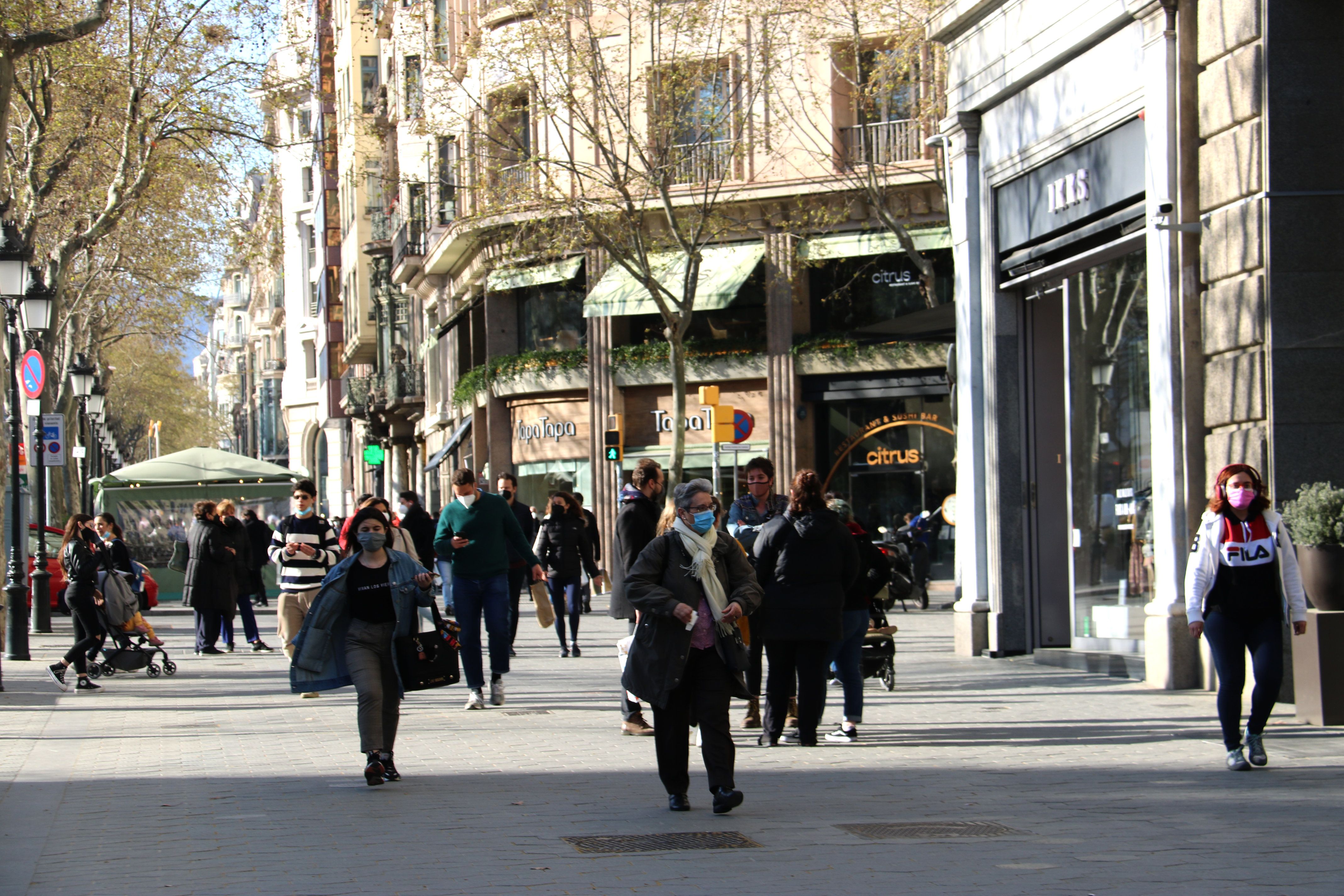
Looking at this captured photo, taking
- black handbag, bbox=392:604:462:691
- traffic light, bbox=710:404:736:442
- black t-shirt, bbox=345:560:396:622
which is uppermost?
traffic light, bbox=710:404:736:442

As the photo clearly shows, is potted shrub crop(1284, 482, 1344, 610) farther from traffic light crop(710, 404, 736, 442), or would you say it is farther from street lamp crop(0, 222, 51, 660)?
traffic light crop(710, 404, 736, 442)

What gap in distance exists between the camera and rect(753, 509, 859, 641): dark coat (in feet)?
32.5

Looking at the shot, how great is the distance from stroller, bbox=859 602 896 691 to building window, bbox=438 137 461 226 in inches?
1051

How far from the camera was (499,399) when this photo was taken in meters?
38.2

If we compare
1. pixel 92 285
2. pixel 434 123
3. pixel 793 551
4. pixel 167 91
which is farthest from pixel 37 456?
pixel 92 285

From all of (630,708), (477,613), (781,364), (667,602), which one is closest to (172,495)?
(781,364)

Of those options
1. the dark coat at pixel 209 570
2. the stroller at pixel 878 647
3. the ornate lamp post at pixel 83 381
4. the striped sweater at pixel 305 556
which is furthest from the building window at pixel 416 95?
the stroller at pixel 878 647

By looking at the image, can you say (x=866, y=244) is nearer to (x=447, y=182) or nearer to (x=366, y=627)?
(x=447, y=182)

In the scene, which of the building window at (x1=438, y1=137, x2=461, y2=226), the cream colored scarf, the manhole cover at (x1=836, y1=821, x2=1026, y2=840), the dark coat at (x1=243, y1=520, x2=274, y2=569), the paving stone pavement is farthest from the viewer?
the building window at (x1=438, y1=137, x2=461, y2=226)

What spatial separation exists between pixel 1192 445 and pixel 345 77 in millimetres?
49186

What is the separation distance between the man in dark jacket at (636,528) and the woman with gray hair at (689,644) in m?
2.60

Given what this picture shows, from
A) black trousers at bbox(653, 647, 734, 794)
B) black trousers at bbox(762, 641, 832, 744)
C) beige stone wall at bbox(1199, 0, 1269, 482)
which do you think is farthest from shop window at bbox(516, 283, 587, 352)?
black trousers at bbox(653, 647, 734, 794)

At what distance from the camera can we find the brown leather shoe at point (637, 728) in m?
11.1

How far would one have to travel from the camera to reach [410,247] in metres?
45.1
